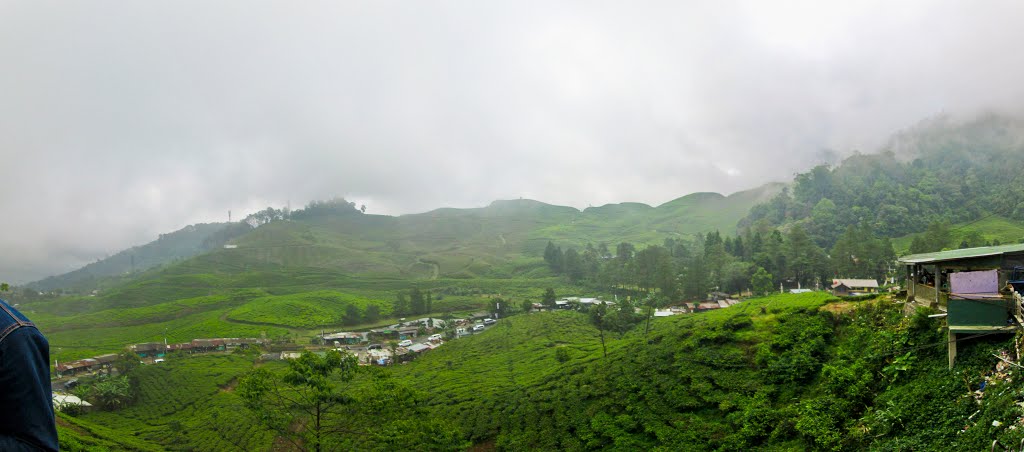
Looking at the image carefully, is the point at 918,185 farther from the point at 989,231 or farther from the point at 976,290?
the point at 976,290

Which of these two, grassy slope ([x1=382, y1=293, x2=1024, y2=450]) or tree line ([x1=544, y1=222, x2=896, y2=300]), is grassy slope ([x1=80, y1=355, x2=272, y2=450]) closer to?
grassy slope ([x1=382, y1=293, x2=1024, y2=450])

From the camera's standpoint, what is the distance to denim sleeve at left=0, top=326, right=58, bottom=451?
6.11ft

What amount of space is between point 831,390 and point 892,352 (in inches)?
84.4

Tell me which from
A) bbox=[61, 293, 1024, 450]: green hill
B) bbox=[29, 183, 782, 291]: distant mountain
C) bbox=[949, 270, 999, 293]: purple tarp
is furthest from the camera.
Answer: bbox=[29, 183, 782, 291]: distant mountain

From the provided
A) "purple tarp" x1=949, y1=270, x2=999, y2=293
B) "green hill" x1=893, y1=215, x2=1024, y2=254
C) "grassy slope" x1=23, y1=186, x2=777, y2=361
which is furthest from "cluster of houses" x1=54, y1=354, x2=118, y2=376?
"green hill" x1=893, y1=215, x2=1024, y2=254

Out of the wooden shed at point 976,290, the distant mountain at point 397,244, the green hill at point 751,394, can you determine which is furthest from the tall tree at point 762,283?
the distant mountain at point 397,244

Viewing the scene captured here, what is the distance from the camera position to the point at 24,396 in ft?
6.32

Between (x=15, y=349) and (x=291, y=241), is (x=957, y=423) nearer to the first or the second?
(x=15, y=349)

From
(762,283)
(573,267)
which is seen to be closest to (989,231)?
(762,283)

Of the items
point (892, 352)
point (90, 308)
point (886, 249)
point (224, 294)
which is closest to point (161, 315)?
point (224, 294)

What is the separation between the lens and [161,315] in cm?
7944

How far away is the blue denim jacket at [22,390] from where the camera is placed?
1858mm

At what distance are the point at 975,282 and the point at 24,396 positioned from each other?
1822 centimetres

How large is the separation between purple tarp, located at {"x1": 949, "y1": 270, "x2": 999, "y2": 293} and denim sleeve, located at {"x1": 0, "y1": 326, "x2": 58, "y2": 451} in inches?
712
